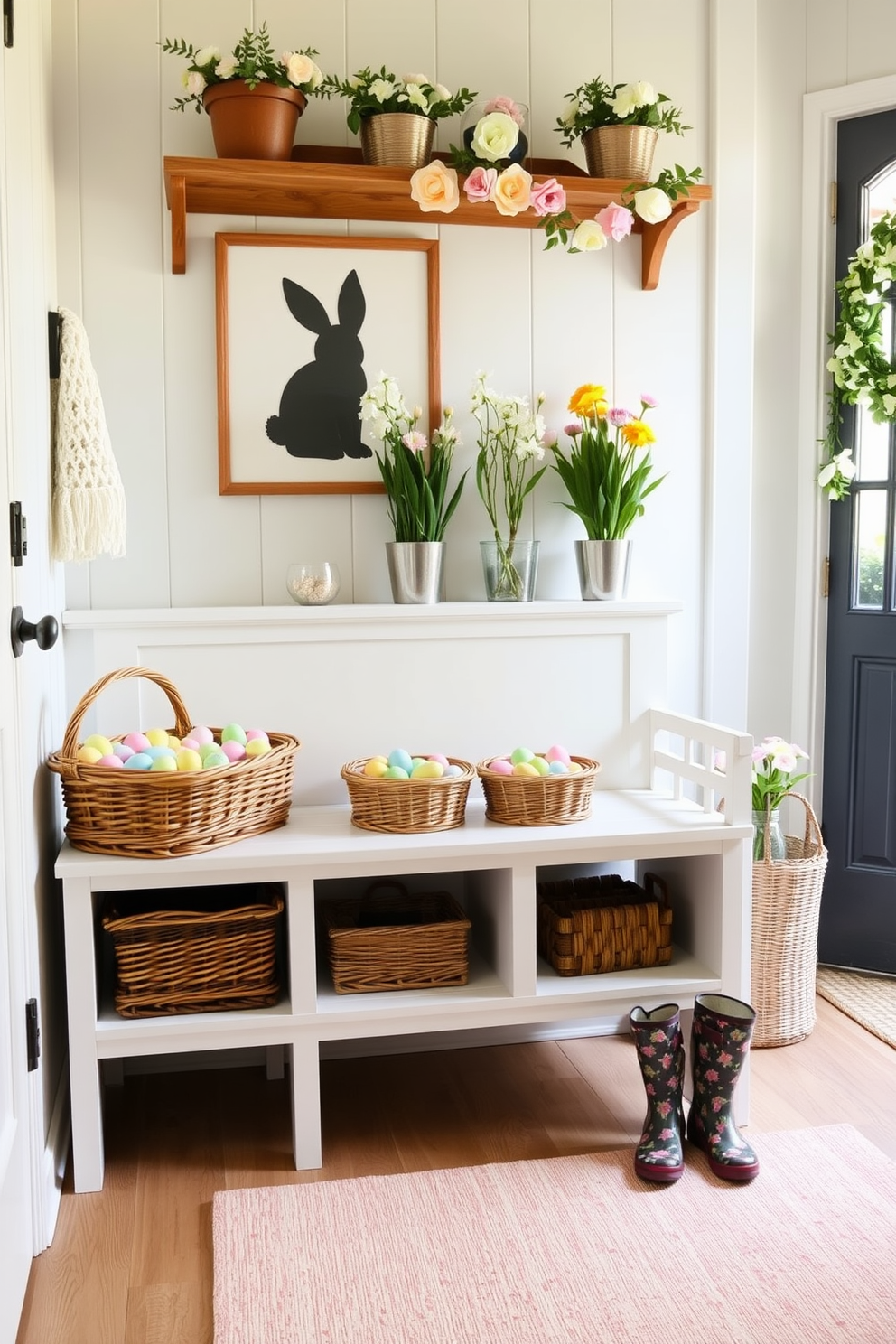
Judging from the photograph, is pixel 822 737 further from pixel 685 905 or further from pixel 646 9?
pixel 646 9

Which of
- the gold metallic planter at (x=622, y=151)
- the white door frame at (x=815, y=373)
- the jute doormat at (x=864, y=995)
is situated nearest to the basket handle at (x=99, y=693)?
the gold metallic planter at (x=622, y=151)

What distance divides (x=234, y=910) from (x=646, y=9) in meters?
2.13

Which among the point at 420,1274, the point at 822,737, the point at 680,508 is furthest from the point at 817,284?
the point at 420,1274

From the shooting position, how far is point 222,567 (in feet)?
8.29

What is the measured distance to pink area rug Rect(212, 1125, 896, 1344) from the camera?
5.46 feet

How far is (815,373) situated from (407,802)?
1.59 m

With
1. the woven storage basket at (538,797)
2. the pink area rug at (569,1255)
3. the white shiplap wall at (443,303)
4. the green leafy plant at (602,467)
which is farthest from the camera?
the green leafy plant at (602,467)

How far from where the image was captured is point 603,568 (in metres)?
2.58

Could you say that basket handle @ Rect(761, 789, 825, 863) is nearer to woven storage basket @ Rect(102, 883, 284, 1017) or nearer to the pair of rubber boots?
the pair of rubber boots

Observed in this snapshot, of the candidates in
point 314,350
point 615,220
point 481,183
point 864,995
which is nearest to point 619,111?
point 615,220

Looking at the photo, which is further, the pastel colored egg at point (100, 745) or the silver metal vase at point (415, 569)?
the silver metal vase at point (415, 569)

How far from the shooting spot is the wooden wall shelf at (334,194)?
229 centimetres

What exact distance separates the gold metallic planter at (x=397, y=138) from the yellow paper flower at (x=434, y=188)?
0.16 feet

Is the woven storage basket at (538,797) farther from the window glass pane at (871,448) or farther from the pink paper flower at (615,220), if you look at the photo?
the window glass pane at (871,448)
